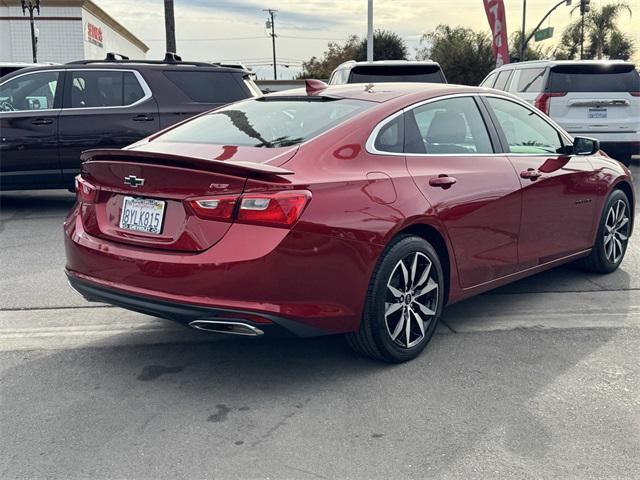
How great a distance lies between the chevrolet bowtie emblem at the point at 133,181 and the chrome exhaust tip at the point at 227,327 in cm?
79

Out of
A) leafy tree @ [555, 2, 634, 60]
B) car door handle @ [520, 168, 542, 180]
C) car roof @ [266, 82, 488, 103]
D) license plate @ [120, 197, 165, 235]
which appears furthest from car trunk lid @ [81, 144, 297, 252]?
leafy tree @ [555, 2, 634, 60]

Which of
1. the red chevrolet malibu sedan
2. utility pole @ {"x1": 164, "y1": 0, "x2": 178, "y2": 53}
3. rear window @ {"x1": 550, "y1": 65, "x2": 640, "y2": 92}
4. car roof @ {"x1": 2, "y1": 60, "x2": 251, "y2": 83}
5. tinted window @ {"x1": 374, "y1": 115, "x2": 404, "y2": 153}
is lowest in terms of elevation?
the red chevrolet malibu sedan

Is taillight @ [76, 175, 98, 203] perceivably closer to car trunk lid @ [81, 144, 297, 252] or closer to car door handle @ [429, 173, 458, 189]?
car trunk lid @ [81, 144, 297, 252]

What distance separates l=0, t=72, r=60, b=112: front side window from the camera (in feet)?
30.4

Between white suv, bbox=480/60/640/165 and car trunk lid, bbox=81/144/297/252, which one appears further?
white suv, bbox=480/60/640/165

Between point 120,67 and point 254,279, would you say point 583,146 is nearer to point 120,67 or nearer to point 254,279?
point 254,279

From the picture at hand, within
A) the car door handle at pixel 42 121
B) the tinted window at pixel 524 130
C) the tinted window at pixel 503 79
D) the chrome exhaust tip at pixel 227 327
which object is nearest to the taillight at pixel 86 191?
the chrome exhaust tip at pixel 227 327

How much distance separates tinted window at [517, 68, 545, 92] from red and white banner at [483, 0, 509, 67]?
1430cm

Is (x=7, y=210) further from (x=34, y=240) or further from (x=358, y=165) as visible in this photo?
(x=358, y=165)

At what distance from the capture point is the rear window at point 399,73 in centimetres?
1152

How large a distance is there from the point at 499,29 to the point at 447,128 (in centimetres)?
2369

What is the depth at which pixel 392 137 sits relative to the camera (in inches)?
171

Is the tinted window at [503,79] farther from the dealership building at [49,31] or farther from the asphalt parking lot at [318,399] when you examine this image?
the dealership building at [49,31]

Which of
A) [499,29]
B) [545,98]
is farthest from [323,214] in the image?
[499,29]
